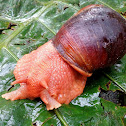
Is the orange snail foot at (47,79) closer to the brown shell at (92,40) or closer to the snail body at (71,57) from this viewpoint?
the snail body at (71,57)

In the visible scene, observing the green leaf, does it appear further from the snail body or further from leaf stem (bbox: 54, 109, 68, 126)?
the snail body

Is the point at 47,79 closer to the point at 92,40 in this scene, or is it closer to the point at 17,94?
the point at 17,94

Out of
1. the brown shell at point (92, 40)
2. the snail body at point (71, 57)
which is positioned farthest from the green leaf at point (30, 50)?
the brown shell at point (92, 40)

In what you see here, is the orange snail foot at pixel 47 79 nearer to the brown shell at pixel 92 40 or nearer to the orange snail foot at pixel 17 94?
the orange snail foot at pixel 17 94

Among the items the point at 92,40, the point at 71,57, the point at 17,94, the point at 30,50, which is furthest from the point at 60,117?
the point at 30,50

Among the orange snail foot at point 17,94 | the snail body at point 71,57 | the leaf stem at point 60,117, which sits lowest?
the leaf stem at point 60,117

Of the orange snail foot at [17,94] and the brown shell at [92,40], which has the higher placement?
the brown shell at [92,40]

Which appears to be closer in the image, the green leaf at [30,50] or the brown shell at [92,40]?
the green leaf at [30,50]
